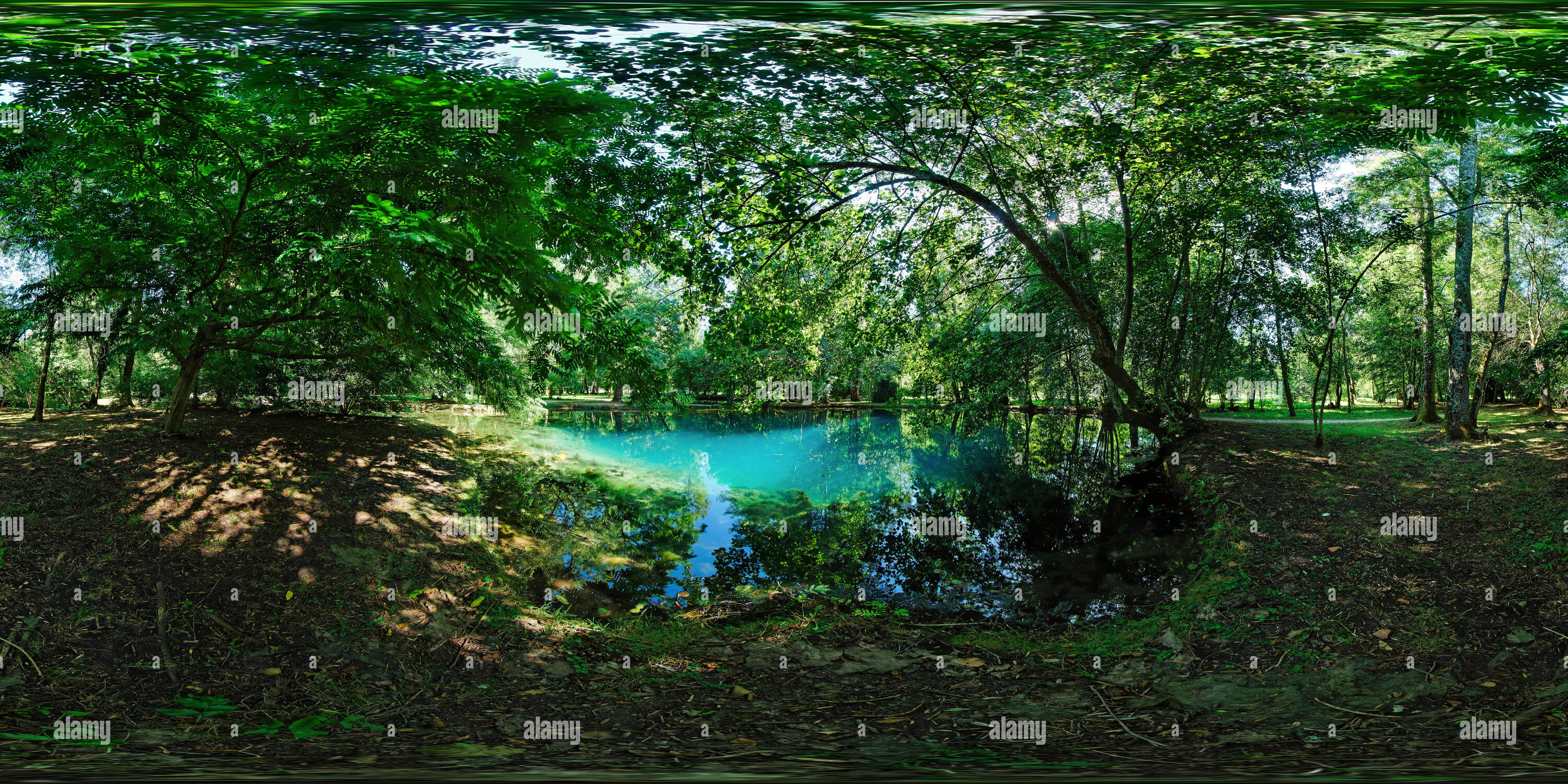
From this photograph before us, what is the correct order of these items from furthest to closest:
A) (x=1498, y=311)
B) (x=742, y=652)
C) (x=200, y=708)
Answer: (x=1498, y=311), (x=742, y=652), (x=200, y=708)

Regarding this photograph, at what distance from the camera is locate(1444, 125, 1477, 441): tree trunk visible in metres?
3.61

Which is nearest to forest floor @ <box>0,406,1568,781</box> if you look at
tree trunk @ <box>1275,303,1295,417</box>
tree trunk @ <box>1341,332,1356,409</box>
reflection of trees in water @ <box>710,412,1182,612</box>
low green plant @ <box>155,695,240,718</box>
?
low green plant @ <box>155,695,240,718</box>

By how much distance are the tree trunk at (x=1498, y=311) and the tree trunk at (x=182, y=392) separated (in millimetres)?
9460

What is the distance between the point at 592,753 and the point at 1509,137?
439 centimetres

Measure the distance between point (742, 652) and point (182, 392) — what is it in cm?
620

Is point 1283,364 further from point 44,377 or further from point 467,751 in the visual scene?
point 44,377

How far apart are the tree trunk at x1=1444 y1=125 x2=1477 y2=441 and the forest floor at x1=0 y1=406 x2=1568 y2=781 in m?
0.14

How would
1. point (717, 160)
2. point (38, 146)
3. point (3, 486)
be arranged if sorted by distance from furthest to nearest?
point (3, 486) < point (717, 160) < point (38, 146)

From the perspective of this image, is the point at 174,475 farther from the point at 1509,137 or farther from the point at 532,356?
the point at 1509,137

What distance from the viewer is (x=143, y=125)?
115 inches

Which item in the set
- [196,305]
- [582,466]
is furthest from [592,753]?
[582,466]

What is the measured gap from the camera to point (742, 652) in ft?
10.4

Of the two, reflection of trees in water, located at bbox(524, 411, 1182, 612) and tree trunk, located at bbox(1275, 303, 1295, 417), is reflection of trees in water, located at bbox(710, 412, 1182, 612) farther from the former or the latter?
tree trunk, located at bbox(1275, 303, 1295, 417)

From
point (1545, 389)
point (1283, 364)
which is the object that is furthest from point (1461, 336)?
point (1283, 364)
